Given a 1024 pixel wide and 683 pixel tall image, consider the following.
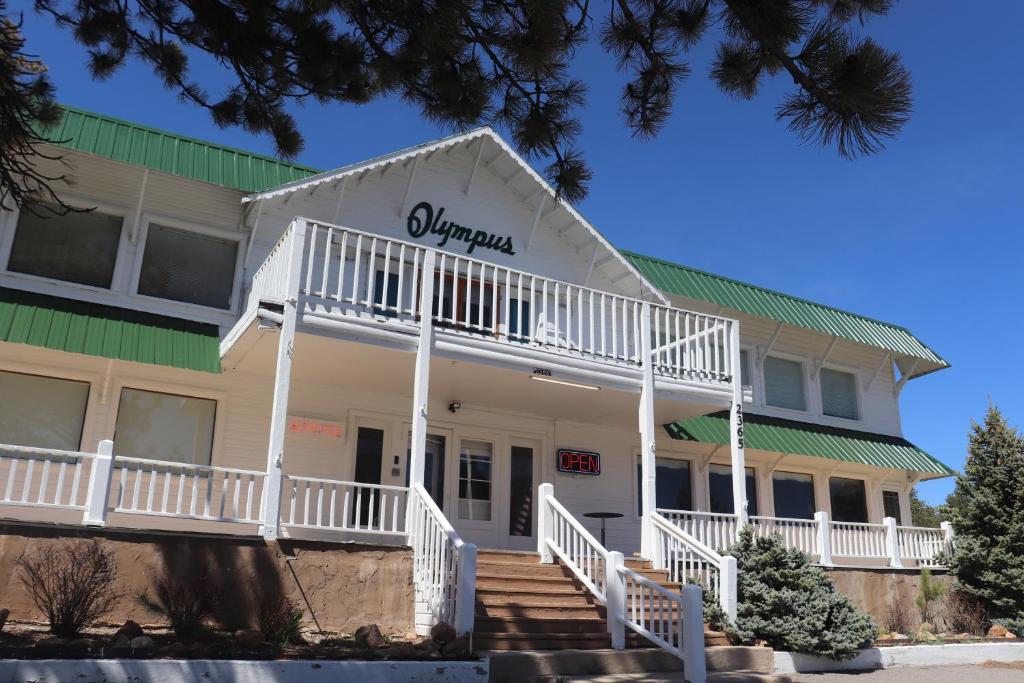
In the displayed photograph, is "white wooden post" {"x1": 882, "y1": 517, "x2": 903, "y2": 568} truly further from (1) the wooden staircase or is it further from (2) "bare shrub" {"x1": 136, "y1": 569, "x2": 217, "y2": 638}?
(2) "bare shrub" {"x1": 136, "y1": 569, "x2": 217, "y2": 638}

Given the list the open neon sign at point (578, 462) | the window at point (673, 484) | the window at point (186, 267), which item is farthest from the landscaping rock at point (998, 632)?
the window at point (186, 267)

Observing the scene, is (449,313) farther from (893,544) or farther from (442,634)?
(893,544)

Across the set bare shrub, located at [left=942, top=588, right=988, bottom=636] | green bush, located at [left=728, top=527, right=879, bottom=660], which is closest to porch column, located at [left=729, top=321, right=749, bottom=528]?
green bush, located at [left=728, top=527, right=879, bottom=660]

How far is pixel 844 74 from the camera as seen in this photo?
5453 mm

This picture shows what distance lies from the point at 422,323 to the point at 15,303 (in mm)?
5636

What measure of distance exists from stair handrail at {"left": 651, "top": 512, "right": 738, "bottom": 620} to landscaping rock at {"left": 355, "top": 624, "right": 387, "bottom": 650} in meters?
4.79

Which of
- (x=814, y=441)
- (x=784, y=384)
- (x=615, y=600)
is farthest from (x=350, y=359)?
(x=784, y=384)

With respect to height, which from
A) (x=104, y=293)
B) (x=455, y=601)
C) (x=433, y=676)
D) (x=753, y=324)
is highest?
(x=753, y=324)

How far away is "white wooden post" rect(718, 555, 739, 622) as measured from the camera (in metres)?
11.5

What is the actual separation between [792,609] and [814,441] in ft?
26.1

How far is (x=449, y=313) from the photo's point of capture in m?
14.9

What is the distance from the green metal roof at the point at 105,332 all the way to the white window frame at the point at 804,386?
12.0 meters

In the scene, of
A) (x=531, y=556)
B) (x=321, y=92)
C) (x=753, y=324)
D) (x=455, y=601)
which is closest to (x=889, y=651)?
(x=531, y=556)

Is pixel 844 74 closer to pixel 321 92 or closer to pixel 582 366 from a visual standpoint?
pixel 321 92
